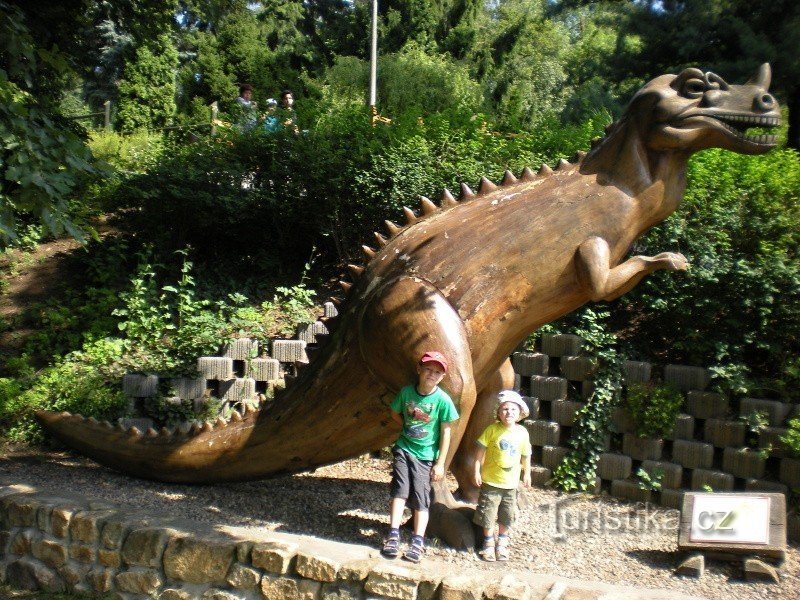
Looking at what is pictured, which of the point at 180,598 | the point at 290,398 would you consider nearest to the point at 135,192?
the point at 290,398

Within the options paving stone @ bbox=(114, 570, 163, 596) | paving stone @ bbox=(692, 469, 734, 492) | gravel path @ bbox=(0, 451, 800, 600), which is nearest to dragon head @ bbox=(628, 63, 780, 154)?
gravel path @ bbox=(0, 451, 800, 600)

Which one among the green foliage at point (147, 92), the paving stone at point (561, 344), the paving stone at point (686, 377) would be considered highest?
the green foliage at point (147, 92)

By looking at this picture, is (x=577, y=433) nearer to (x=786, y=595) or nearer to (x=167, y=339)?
(x=786, y=595)

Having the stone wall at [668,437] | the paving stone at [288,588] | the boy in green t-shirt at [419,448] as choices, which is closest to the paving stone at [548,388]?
the stone wall at [668,437]

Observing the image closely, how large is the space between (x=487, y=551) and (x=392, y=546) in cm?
54

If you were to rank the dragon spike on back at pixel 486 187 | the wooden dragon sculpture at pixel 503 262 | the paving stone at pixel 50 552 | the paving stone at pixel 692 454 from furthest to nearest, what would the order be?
1. the paving stone at pixel 692 454
2. the paving stone at pixel 50 552
3. the dragon spike on back at pixel 486 187
4. the wooden dragon sculpture at pixel 503 262

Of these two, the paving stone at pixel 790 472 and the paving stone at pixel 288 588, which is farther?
the paving stone at pixel 790 472

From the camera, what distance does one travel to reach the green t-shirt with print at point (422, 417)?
3.85 metres

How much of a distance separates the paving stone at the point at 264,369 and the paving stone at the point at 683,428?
3.22m

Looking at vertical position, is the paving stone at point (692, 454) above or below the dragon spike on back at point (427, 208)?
below

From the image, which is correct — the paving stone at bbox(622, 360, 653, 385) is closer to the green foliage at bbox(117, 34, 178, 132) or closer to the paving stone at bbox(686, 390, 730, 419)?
the paving stone at bbox(686, 390, 730, 419)

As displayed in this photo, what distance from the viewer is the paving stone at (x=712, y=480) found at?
17.7 ft

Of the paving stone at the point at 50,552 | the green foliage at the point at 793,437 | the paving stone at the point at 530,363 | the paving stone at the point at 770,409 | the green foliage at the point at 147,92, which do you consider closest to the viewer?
the paving stone at the point at 50,552

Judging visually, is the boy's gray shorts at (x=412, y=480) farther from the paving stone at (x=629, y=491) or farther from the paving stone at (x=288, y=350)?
the paving stone at (x=288, y=350)
